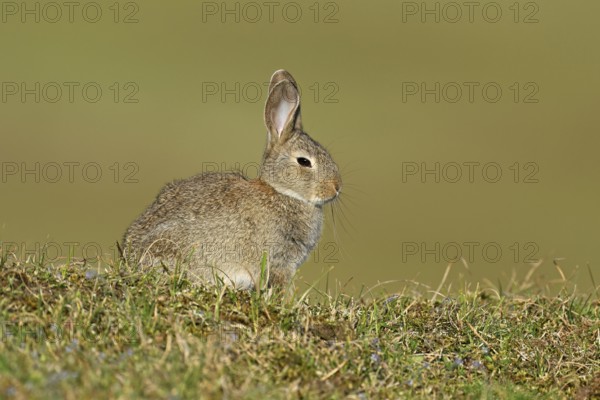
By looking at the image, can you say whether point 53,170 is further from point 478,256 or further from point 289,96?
point 289,96

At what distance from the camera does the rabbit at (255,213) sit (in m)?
9.53

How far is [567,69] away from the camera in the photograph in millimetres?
47562

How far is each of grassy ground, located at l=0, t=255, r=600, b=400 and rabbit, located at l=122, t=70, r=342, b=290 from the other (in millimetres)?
1555

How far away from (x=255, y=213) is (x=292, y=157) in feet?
3.07

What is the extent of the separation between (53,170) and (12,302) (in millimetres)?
29844

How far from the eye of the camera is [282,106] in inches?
423

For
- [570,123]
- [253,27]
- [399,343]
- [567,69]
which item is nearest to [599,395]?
[399,343]

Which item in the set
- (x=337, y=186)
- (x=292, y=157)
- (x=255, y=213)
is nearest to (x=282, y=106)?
(x=292, y=157)

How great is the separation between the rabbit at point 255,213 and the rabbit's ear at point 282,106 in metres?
0.01

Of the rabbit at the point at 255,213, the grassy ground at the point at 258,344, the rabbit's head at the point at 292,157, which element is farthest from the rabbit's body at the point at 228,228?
the grassy ground at the point at 258,344

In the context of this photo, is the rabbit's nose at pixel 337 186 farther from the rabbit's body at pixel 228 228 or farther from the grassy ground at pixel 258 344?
the grassy ground at pixel 258 344

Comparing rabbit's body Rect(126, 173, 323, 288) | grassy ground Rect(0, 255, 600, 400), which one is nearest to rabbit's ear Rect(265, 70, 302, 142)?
rabbit's body Rect(126, 173, 323, 288)

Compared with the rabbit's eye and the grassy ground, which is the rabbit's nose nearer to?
the rabbit's eye

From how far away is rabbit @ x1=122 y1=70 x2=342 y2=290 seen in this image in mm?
9531
